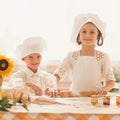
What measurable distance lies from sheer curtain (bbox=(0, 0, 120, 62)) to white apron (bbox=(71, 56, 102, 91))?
139 cm

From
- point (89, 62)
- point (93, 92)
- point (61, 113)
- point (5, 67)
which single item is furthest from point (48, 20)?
point (61, 113)

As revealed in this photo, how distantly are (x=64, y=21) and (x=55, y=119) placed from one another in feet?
7.30

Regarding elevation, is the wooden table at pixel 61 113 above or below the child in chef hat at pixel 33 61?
below

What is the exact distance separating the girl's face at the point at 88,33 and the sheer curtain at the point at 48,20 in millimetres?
1404

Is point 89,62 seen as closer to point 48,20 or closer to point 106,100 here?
point 106,100

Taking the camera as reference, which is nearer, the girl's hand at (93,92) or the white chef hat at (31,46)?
the girl's hand at (93,92)

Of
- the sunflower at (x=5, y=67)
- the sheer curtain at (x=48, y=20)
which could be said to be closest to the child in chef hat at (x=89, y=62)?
the sunflower at (x=5, y=67)

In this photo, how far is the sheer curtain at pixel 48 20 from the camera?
3416 mm

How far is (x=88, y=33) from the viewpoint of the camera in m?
2.03

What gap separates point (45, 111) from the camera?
136 centimetres

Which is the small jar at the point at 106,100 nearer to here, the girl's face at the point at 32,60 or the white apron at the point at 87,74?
the white apron at the point at 87,74

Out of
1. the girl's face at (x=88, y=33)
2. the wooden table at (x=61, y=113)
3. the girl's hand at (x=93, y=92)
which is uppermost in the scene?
the girl's face at (x=88, y=33)

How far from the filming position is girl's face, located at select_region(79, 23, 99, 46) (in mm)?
2023

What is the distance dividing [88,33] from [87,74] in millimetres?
235
